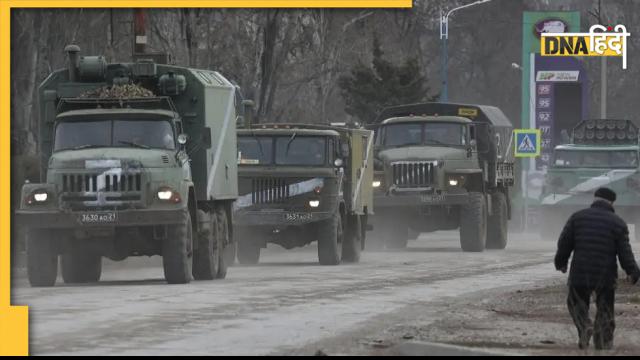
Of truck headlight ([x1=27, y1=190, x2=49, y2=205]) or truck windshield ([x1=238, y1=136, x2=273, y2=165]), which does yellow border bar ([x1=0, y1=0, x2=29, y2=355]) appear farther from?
truck windshield ([x1=238, y1=136, x2=273, y2=165])

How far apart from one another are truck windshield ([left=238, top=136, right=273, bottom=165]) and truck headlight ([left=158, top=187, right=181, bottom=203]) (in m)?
7.33

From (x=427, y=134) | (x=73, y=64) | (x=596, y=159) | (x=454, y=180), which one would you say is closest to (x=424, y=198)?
(x=454, y=180)

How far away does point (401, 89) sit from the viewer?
193 feet

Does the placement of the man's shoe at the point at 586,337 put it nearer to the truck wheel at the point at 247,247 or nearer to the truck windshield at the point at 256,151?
the truck windshield at the point at 256,151

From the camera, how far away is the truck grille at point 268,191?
3275 centimetres

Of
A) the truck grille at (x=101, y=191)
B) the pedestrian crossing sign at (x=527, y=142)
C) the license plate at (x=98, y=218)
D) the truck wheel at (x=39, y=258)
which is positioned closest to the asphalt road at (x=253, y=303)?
the truck wheel at (x=39, y=258)

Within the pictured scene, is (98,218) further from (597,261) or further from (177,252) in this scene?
(597,261)

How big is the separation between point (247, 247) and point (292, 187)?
189 centimetres

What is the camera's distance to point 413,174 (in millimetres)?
38688

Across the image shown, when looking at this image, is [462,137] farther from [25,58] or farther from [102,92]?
[102,92]

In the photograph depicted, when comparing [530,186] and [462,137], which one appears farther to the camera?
[530,186]

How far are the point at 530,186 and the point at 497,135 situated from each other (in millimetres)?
11314

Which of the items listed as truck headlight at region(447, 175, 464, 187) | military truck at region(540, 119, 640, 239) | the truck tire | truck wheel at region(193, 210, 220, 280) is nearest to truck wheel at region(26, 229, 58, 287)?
the truck tire

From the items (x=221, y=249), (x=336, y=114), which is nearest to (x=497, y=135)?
(x=221, y=249)
